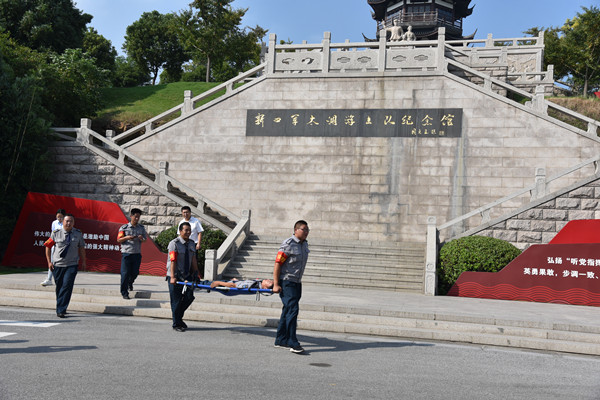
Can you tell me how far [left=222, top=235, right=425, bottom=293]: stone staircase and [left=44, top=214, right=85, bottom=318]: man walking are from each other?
6009 millimetres

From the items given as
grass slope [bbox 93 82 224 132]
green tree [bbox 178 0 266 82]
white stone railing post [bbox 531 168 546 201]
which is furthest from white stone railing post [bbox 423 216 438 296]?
green tree [bbox 178 0 266 82]

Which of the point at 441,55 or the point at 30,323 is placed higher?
the point at 441,55

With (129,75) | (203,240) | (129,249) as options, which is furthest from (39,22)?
(129,249)

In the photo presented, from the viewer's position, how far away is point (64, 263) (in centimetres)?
974

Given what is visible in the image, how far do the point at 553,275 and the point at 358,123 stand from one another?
8428 millimetres

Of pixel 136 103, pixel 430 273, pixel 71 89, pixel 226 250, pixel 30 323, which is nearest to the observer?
pixel 30 323

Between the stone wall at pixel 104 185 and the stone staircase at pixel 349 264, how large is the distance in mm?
3259

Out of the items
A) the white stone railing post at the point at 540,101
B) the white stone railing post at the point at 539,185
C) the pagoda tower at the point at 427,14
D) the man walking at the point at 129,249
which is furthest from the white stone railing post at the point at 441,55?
the pagoda tower at the point at 427,14

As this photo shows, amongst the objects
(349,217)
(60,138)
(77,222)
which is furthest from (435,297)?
(60,138)

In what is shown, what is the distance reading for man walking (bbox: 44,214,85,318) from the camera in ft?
31.7

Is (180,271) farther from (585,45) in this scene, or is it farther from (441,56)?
(585,45)

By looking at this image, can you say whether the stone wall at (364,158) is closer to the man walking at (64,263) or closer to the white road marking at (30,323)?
the man walking at (64,263)

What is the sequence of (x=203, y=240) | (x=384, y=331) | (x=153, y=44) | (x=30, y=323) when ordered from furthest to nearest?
1. (x=153, y=44)
2. (x=203, y=240)
3. (x=384, y=331)
4. (x=30, y=323)

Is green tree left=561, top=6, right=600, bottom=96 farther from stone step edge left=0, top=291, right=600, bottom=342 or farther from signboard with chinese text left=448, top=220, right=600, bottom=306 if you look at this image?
stone step edge left=0, top=291, right=600, bottom=342
